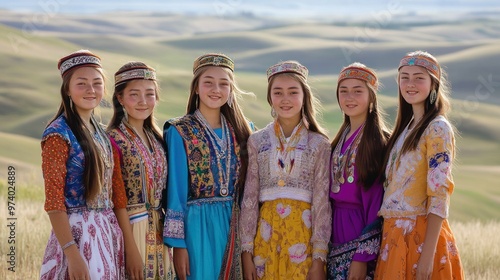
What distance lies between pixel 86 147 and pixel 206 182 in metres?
1.04

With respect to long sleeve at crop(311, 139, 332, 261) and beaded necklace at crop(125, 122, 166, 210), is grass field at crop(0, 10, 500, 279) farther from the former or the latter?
long sleeve at crop(311, 139, 332, 261)

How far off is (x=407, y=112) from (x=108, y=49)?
233 ft

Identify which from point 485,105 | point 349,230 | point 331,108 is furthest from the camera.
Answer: point 485,105

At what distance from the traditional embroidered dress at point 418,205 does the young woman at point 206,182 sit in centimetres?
117

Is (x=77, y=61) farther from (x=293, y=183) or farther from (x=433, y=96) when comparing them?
(x=433, y=96)

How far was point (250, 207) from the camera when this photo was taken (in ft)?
19.4

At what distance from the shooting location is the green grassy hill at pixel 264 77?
28.3 metres

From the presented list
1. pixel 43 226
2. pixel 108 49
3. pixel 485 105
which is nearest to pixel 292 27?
pixel 108 49

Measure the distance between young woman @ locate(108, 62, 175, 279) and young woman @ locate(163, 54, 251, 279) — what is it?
0.10 m

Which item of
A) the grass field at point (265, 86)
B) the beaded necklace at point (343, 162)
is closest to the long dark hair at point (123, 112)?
the grass field at point (265, 86)

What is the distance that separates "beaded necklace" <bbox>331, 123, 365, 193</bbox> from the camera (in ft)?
19.2

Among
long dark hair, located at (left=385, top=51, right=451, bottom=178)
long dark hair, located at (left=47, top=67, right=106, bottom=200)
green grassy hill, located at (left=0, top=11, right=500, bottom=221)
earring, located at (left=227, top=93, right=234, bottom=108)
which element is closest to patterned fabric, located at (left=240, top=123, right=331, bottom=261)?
earring, located at (left=227, top=93, right=234, bottom=108)

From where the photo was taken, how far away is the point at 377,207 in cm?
573

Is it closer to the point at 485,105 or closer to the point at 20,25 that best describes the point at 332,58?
the point at 485,105
